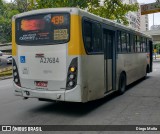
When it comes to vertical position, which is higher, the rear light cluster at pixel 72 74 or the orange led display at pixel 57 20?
the orange led display at pixel 57 20

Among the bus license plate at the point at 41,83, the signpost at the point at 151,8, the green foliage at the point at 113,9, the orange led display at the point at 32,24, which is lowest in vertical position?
the bus license plate at the point at 41,83

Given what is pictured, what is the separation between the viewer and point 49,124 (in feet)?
22.7

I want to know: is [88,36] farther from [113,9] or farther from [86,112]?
[113,9]

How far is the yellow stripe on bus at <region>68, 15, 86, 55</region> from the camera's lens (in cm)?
746

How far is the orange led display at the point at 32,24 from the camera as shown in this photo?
8008mm

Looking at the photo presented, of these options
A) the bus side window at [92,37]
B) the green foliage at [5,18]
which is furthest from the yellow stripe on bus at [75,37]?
the green foliage at [5,18]

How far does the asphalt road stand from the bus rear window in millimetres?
2096

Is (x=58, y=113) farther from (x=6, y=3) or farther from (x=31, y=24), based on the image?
(x=6, y=3)

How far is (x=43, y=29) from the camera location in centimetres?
797

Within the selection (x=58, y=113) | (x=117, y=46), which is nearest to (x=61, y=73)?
(x=58, y=113)

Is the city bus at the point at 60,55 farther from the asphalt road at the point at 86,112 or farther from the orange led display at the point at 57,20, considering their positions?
the asphalt road at the point at 86,112

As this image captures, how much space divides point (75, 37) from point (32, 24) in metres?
1.52

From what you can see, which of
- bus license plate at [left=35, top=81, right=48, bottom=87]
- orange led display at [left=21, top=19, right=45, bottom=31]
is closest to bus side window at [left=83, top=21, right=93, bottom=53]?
orange led display at [left=21, top=19, right=45, bottom=31]

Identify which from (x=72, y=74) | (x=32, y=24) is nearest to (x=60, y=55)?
(x=72, y=74)
